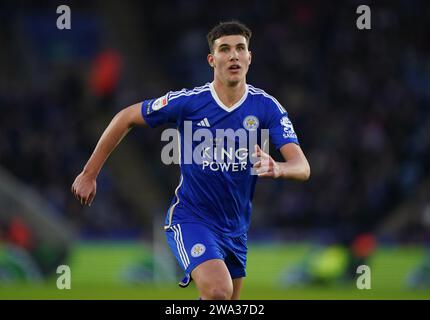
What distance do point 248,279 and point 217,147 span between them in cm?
949

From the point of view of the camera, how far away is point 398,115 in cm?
1919

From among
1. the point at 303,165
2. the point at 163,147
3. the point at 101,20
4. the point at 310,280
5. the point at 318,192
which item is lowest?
the point at 303,165

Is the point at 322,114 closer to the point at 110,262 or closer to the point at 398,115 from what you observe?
the point at 398,115

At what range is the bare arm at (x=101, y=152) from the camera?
7.64 m

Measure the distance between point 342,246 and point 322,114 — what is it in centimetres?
389

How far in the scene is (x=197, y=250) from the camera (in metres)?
7.41

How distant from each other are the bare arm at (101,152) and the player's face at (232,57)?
0.79 meters

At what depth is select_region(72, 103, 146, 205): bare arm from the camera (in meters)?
7.64

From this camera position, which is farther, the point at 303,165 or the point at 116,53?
the point at 116,53

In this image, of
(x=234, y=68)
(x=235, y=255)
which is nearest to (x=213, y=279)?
(x=235, y=255)

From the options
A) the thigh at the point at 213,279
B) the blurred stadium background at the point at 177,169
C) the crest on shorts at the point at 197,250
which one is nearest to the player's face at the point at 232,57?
the crest on shorts at the point at 197,250

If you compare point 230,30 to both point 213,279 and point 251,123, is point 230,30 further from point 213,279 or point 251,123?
point 213,279

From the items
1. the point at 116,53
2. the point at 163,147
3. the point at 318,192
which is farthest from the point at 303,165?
the point at 116,53

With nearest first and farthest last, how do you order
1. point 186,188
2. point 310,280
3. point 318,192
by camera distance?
point 186,188 < point 310,280 < point 318,192
